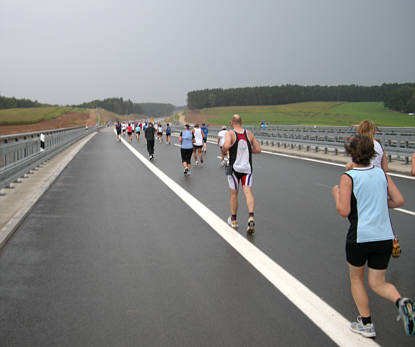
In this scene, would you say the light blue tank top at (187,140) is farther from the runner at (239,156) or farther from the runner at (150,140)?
the runner at (239,156)

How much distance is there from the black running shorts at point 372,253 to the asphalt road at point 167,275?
→ 0.56 metres

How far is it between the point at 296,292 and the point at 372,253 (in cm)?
117

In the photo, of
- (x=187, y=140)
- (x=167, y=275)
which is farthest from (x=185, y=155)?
(x=167, y=275)

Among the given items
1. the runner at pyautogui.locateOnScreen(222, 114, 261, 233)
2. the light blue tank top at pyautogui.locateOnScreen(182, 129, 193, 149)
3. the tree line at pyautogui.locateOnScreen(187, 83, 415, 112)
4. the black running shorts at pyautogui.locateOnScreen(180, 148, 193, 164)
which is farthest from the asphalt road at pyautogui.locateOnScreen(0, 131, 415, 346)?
the tree line at pyautogui.locateOnScreen(187, 83, 415, 112)

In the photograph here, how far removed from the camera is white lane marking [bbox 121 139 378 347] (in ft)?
11.7

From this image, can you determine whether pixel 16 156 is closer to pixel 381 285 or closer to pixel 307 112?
pixel 381 285

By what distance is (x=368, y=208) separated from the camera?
11.6 feet

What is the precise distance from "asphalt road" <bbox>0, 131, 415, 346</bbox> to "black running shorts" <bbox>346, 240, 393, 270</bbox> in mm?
559

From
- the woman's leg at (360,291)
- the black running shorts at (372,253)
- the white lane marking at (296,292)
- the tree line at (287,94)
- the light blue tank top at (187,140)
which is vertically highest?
the tree line at (287,94)

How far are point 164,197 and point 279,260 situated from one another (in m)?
5.20

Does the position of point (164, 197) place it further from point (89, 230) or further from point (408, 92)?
point (408, 92)

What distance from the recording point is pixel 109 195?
1073 centimetres

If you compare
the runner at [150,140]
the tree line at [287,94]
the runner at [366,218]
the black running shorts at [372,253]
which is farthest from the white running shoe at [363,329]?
the tree line at [287,94]

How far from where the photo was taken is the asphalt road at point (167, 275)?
3.68 m
